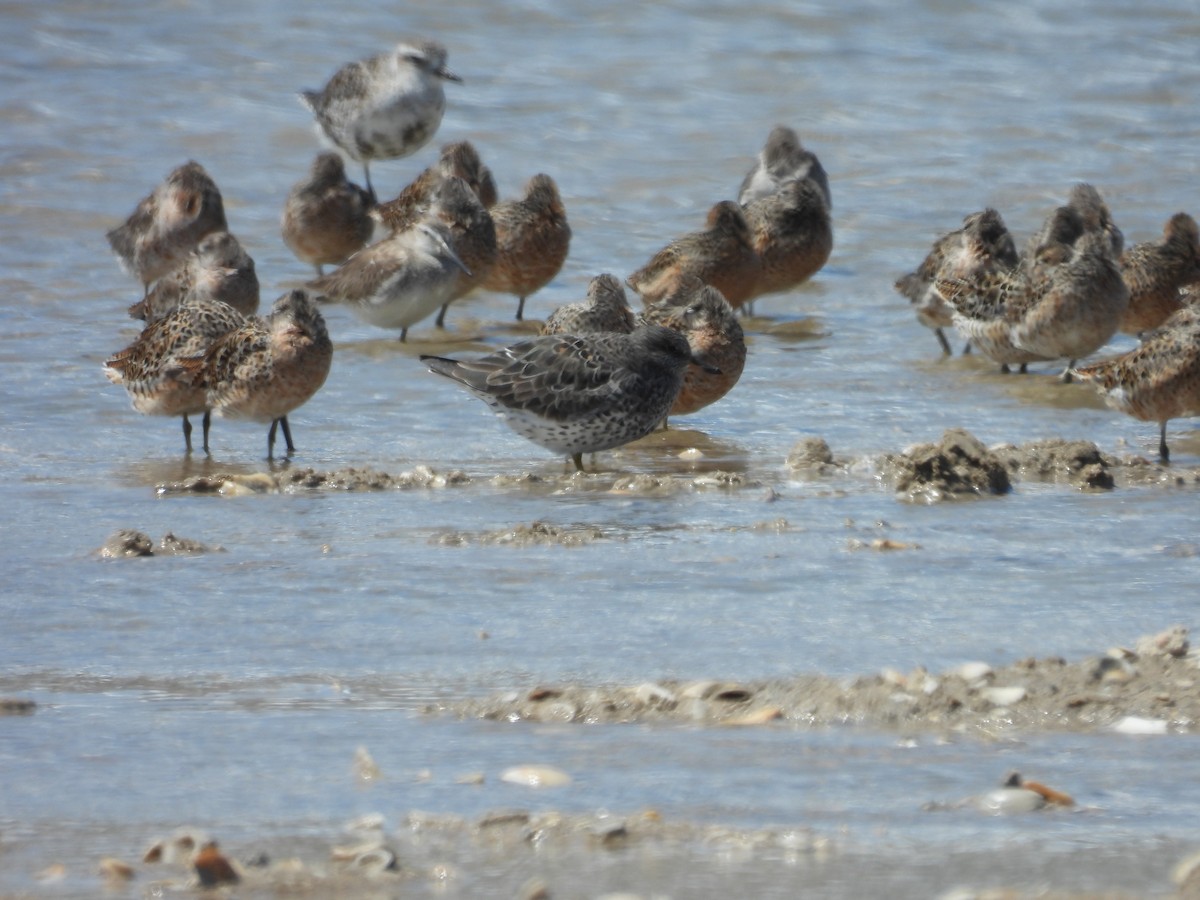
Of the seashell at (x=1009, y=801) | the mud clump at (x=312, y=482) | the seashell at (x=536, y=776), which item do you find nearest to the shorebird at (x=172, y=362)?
the mud clump at (x=312, y=482)

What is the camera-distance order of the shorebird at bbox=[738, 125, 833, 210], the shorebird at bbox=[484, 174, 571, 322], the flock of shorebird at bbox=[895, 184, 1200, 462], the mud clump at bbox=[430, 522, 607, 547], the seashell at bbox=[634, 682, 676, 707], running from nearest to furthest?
the seashell at bbox=[634, 682, 676, 707] < the mud clump at bbox=[430, 522, 607, 547] < the flock of shorebird at bbox=[895, 184, 1200, 462] < the shorebird at bbox=[484, 174, 571, 322] < the shorebird at bbox=[738, 125, 833, 210]

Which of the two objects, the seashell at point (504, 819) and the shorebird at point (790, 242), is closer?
the seashell at point (504, 819)

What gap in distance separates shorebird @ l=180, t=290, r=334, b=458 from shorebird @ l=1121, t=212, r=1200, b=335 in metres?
5.17

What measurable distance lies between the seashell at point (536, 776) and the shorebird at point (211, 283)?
743 cm

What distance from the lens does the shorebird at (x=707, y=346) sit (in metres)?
9.99

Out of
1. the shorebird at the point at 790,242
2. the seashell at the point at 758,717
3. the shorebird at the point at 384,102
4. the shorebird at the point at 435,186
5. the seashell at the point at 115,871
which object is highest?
the shorebird at the point at 384,102

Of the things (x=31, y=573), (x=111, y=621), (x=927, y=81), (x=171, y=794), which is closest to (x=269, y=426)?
(x=31, y=573)

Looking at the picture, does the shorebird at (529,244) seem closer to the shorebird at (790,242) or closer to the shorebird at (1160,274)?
the shorebird at (790,242)

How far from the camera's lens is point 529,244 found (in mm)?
13328

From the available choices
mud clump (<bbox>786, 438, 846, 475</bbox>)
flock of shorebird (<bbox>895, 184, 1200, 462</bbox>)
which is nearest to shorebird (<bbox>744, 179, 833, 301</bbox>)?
flock of shorebird (<bbox>895, 184, 1200, 462</bbox>)

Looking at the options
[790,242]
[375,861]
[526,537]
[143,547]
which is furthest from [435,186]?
[375,861]

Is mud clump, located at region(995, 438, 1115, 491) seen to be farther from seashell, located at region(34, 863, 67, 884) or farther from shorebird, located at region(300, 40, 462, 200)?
shorebird, located at region(300, 40, 462, 200)

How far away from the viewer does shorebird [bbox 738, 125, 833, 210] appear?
51.9 ft

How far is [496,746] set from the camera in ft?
16.0
